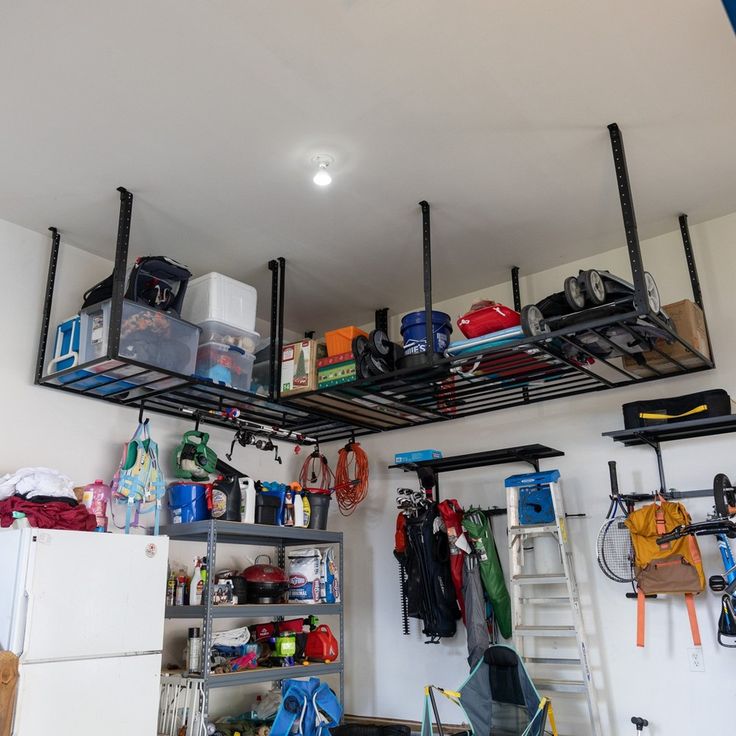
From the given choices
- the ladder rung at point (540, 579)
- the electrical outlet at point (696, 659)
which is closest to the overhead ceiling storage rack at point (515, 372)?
the ladder rung at point (540, 579)

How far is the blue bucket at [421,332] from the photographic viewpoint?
3.85 meters

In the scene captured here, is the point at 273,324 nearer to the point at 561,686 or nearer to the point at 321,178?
the point at 321,178

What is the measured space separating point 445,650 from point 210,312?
2646mm

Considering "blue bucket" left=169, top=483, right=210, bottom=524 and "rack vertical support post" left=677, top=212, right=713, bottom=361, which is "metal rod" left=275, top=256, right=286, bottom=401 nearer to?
"blue bucket" left=169, top=483, right=210, bottom=524

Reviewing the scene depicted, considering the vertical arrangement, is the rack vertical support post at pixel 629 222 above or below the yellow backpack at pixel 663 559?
above

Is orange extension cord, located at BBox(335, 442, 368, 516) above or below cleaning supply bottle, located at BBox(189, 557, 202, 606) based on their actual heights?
above

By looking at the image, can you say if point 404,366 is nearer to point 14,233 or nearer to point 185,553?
point 185,553

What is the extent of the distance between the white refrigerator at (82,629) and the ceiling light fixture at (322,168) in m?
1.95

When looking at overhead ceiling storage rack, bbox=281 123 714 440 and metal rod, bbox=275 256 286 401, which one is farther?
metal rod, bbox=275 256 286 401

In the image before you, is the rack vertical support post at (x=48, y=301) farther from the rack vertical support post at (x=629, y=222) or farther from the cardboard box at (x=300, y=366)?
the rack vertical support post at (x=629, y=222)

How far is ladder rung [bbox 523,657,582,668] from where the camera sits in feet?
12.8

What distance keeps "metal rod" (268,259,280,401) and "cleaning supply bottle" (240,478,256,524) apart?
54 centimetres

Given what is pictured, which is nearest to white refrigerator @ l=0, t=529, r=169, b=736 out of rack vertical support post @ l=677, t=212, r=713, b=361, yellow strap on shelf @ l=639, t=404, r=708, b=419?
yellow strap on shelf @ l=639, t=404, r=708, b=419

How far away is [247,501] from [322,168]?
→ 2011 mm
